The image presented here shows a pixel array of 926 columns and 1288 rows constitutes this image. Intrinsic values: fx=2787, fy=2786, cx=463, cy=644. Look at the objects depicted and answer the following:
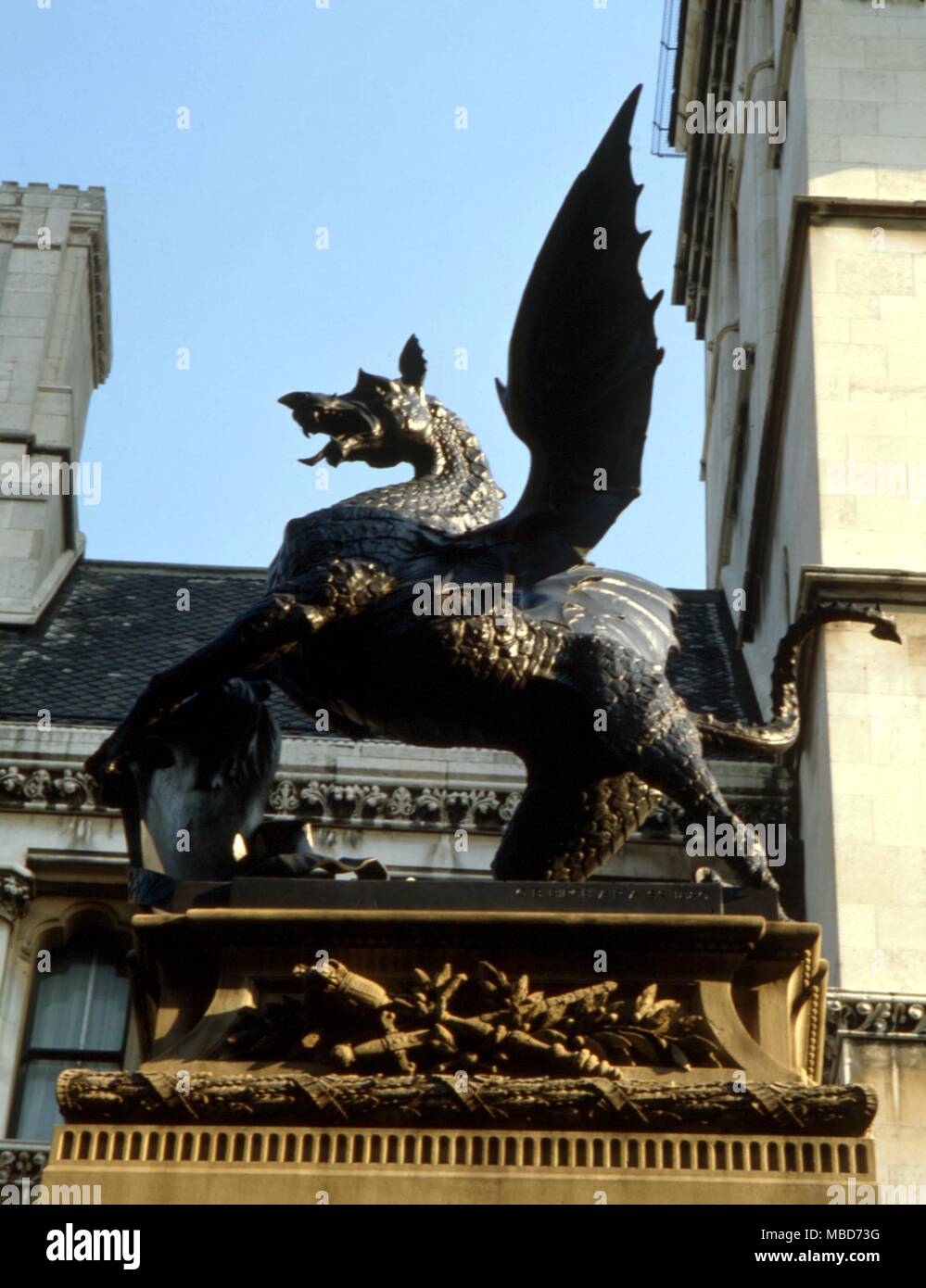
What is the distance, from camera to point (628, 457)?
1054 centimetres

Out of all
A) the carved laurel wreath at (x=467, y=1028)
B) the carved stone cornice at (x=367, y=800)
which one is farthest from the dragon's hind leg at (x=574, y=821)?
the carved stone cornice at (x=367, y=800)

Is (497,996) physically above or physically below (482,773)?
below

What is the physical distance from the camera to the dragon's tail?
33.3 ft

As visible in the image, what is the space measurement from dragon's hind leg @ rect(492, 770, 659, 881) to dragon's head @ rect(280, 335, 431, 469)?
151 cm

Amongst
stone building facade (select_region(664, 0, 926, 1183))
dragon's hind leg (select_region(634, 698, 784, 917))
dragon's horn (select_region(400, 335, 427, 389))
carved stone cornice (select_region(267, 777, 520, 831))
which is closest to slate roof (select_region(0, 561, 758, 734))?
stone building facade (select_region(664, 0, 926, 1183))

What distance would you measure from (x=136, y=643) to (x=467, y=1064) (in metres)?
19.4

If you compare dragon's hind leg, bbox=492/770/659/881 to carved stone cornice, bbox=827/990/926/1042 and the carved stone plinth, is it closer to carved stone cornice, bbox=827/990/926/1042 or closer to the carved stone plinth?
the carved stone plinth

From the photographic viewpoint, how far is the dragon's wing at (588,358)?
34.1 feet

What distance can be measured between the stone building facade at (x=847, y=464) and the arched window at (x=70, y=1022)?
5.72 meters

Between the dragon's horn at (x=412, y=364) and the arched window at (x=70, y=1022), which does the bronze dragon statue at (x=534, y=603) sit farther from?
the arched window at (x=70, y=1022)

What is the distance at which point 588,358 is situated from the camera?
1051cm
